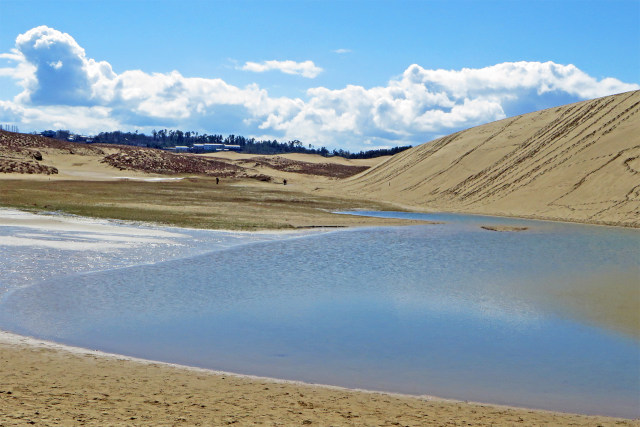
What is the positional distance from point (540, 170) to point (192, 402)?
5703 centimetres

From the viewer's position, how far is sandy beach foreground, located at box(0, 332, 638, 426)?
755cm

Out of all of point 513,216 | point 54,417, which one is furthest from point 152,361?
point 513,216

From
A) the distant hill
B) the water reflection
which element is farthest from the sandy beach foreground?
the distant hill

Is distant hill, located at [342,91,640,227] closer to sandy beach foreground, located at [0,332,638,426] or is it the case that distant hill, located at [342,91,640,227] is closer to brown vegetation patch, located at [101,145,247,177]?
brown vegetation patch, located at [101,145,247,177]

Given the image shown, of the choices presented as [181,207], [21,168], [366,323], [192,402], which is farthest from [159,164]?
[192,402]

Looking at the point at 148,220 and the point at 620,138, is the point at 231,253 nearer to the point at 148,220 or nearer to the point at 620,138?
the point at 148,220

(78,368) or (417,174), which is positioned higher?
(417,174)

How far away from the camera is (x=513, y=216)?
49219 mm

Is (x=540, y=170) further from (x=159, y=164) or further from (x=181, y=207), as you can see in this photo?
(x=159, y=164)

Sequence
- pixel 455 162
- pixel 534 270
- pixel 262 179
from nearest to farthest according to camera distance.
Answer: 1. pixel 534 270
2. pixel 455 162
3. pixel 262 179

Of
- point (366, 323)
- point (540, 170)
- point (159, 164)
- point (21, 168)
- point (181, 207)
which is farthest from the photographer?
point (159, 164)

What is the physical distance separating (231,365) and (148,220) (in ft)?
77.4

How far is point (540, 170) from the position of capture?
59812mm

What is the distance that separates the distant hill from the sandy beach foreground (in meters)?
36.2
